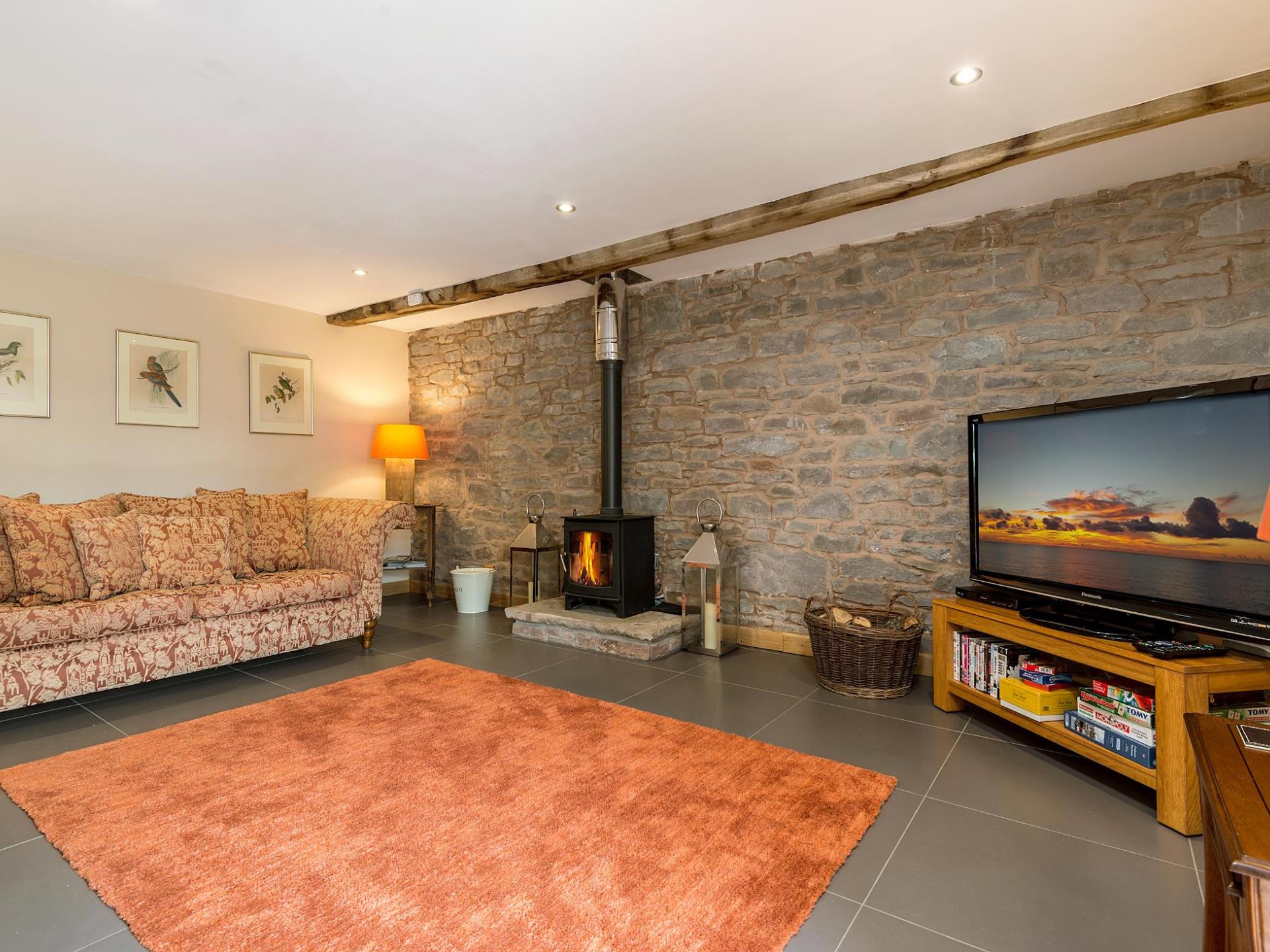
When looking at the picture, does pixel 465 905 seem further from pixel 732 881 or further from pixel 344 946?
pixel 732 881

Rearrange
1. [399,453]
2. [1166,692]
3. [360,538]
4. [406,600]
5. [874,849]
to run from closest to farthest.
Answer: [874,849] → [1166,692] → [360,538] → [399,453] → [406,600]

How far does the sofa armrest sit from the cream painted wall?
1.00 m

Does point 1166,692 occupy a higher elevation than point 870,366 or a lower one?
lower

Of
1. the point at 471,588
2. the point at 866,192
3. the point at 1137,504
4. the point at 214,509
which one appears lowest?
the point at 471,588

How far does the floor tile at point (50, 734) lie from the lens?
2477 mm

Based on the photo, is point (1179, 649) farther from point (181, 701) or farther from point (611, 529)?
point (181, 701)

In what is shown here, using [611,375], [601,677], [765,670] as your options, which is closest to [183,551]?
[601,677]

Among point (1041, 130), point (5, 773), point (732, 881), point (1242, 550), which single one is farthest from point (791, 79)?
point (5, 773)

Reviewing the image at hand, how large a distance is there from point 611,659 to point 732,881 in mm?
2129

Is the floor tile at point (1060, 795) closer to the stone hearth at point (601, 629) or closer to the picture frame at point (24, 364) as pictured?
the stone hearth at point (601, 629)

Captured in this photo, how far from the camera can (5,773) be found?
2277 mm

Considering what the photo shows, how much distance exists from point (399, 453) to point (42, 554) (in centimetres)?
245

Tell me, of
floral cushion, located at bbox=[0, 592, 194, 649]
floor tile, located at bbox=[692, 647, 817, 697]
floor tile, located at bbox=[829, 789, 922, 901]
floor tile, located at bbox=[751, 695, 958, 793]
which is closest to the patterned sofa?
floral cushion, located at bbox=[0, 592, 194, 649]

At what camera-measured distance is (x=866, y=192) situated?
9.36ft
